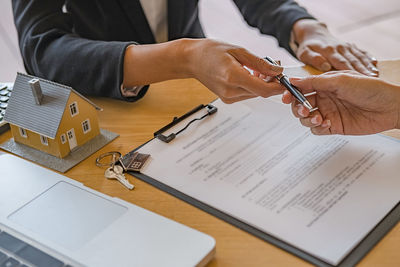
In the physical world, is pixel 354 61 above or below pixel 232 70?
below

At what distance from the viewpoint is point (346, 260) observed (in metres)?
0.62

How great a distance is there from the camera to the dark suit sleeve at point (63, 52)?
1.00 m

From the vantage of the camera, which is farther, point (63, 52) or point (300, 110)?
point (63, 52)

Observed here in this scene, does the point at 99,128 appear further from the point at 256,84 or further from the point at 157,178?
the point at 256,84

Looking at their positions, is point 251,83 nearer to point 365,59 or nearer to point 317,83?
point 317,83

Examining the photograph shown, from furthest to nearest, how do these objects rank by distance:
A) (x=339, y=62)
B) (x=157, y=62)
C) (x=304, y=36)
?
(x=304, y=36)
(x=339, y=62)
(x=157, y=62)

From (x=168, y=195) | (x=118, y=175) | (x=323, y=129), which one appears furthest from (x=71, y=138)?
(x=323, y=129)

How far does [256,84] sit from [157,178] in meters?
0.25

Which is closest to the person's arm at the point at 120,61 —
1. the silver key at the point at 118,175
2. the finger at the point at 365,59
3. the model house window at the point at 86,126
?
A: the model house window at the point at 86,126

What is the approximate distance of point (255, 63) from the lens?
0.87m

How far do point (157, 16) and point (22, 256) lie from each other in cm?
88

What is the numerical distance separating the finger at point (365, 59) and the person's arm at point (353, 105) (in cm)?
25

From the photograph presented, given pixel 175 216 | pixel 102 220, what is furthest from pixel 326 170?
pixel 102 220

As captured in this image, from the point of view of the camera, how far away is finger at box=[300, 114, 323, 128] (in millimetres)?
819
